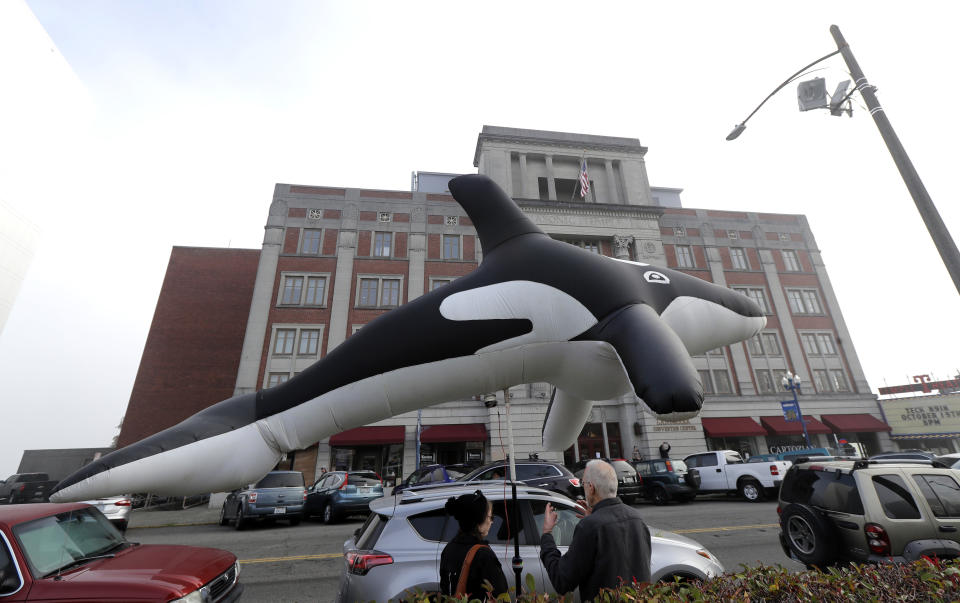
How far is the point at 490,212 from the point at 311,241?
2534 cm

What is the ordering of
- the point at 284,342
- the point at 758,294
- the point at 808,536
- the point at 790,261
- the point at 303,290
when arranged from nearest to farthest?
the point at 808,536 → the point at 284,342 → the point at 303,290 → the point at 758,294 → the point at 790,261

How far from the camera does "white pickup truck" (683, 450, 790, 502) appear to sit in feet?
45.8

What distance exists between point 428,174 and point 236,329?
58.6 ft

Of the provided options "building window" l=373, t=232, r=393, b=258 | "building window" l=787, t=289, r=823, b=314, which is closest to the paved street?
"building window" l=373, t=232, r=393, b=258

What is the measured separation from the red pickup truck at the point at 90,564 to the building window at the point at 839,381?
116 ft

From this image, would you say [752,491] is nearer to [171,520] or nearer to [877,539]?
[877,539]

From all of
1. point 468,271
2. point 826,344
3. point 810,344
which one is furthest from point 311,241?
point 826,344

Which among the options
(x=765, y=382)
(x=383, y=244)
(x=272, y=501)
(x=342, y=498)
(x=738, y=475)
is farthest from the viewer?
(x=765, y=382)

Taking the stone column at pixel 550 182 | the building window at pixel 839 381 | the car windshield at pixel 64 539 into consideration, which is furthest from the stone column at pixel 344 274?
the building window at pixel 839 381

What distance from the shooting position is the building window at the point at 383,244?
27031 millimetres

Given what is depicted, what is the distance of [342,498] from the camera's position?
12391 millimetres

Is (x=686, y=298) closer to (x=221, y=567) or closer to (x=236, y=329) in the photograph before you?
(x=221, y=567)

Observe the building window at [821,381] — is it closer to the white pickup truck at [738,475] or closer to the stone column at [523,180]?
the white pickup truck at [738,475]

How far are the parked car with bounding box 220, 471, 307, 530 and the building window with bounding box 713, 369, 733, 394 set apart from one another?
24.7m
